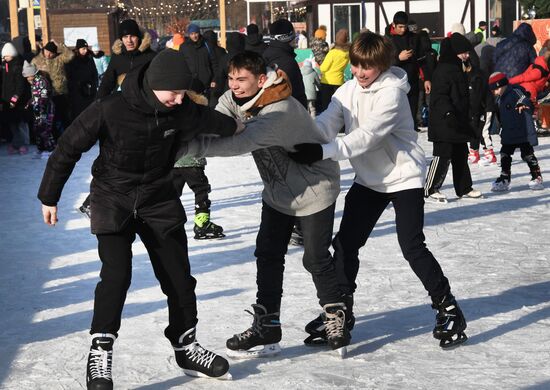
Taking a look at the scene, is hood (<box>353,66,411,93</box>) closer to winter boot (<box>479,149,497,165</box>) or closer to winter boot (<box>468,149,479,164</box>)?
winter boot (<box>479,149,497,165</box>)

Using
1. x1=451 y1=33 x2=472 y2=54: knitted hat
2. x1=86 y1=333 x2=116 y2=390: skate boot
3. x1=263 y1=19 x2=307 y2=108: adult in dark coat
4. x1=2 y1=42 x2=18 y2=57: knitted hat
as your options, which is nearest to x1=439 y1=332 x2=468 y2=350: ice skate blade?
x1=86 y1=333 x2=116 y2=390: skate boot

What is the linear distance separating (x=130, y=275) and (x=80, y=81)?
39.5 feet

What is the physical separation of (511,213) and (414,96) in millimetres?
4955

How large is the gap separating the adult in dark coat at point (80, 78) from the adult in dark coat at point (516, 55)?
6.10m

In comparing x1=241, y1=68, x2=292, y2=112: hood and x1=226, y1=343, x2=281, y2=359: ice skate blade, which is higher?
x1=241, y1=68, x2=292, y2=112: hood

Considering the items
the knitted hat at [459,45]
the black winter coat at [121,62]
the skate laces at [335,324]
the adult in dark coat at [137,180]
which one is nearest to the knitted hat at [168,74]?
the adult in dark coat at [137,180]

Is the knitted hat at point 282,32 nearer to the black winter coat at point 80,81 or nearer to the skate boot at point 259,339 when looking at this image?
the skate boot at point 259,339

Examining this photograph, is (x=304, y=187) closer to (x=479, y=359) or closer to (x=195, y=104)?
(x=195, y=104)

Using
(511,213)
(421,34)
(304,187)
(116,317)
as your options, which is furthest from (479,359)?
(421,34)

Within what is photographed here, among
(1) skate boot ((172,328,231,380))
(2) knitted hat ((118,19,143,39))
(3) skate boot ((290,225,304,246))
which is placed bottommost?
(3) skate boot ((290,225,304,246))

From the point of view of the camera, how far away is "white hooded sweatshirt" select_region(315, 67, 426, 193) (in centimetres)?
504

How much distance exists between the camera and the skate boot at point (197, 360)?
470cm

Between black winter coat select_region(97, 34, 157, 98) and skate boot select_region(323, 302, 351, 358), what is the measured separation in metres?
4.76

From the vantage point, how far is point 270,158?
4.92 meters
